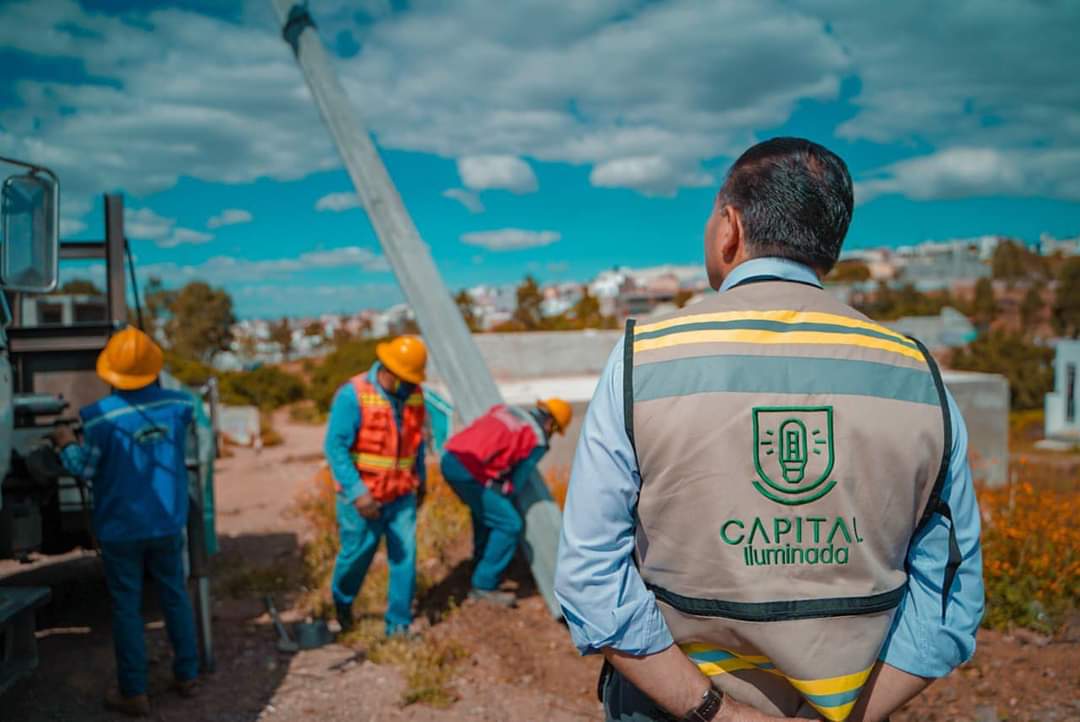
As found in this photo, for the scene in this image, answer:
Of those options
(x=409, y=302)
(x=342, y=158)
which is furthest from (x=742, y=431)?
(x=342, y=158)

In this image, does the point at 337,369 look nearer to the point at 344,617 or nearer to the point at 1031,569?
the point at 344,617

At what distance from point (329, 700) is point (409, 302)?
373 cm

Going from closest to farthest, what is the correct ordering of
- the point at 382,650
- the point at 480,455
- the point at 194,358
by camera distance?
the point at 382,650 → the point at 480,455 → the point at 194,358

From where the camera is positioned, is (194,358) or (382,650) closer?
(382,650)

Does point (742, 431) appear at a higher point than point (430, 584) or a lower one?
higher

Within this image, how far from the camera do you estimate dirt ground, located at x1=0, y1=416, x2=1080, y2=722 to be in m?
3.91

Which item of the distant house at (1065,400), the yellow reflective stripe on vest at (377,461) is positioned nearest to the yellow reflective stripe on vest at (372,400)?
the yellow reflective stripe on vest at (377,461)

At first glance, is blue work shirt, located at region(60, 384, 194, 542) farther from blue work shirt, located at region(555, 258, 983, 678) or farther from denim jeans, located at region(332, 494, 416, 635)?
blue work shirt, located at region(555, 258, 983, 678)

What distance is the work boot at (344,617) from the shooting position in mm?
4844

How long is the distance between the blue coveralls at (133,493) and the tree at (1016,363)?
3639 centimetres

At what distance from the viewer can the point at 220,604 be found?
215 inches

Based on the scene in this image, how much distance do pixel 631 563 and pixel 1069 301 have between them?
5420 cm

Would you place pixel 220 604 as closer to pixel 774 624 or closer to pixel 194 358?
pixel 774 624

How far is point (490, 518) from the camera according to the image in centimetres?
544
